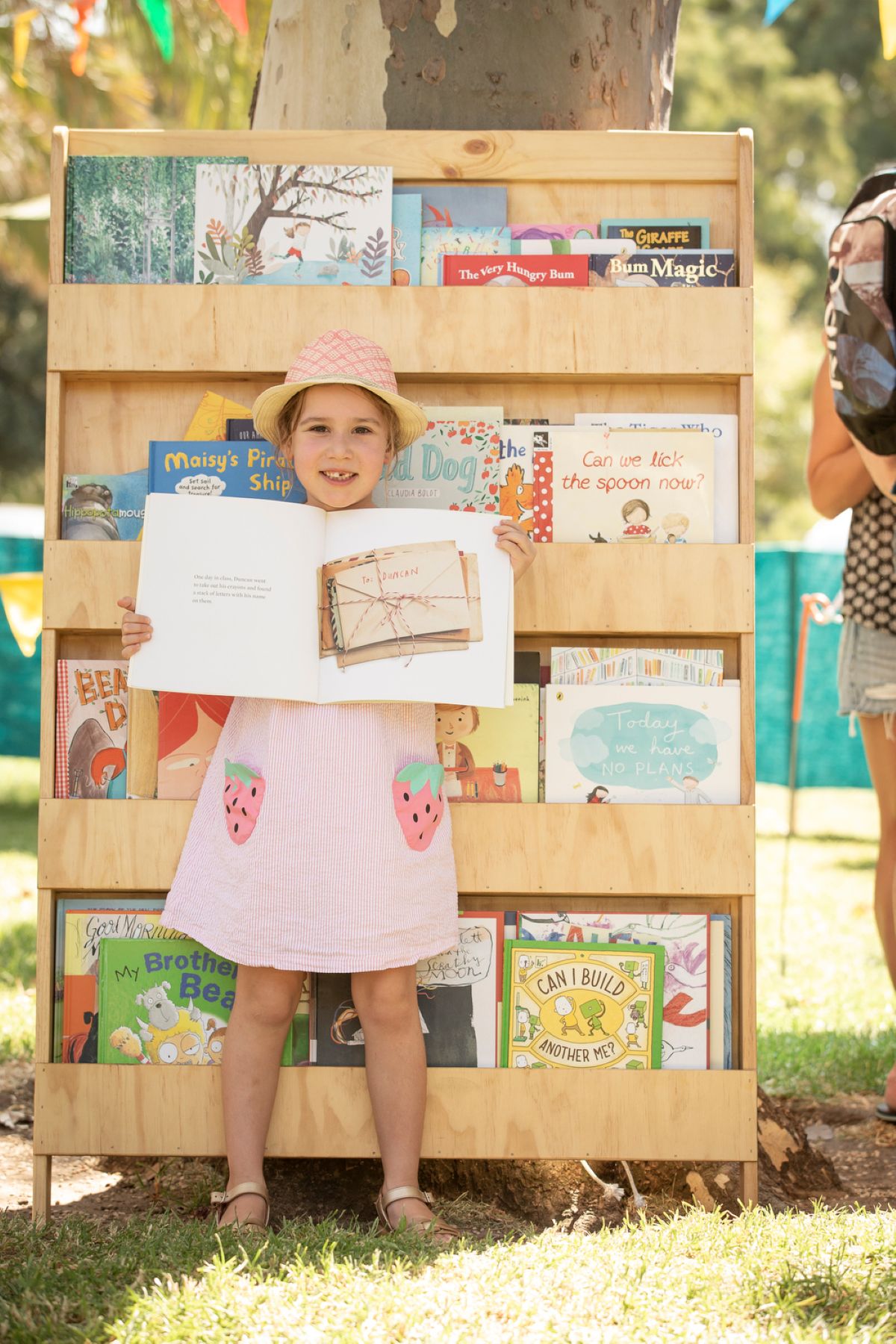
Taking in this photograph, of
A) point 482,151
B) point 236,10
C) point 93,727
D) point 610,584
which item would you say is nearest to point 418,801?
point 610,584

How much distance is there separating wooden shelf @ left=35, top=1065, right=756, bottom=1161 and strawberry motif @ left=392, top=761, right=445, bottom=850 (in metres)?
0.45

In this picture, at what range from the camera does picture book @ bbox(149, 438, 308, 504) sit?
249cm

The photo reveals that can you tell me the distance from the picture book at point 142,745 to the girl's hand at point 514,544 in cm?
74

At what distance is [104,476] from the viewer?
2.52m

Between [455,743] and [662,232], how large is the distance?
3.49ft

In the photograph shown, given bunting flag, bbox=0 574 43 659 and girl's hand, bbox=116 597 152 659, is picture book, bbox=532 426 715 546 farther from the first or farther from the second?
bunting flag, bbox=0 574 43 659

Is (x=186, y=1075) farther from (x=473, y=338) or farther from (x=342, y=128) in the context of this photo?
(x=342, y=128)

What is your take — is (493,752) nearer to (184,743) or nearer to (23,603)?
(184,743)

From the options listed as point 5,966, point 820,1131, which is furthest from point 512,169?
point 5,966

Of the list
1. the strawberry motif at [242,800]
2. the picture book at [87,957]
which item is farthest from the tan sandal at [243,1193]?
the strawberry motif at [242,800]

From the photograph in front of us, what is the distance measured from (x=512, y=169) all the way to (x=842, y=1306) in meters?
2.03

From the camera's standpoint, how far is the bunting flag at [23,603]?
3.68 m

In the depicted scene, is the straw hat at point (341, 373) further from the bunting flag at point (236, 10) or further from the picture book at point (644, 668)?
the bunting flag at point (236, 10)

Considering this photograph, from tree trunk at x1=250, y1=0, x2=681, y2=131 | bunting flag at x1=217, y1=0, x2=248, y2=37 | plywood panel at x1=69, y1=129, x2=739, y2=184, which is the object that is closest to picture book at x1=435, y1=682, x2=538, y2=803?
plywood panel at x1=69, y1=129, x2=739, y2=184
